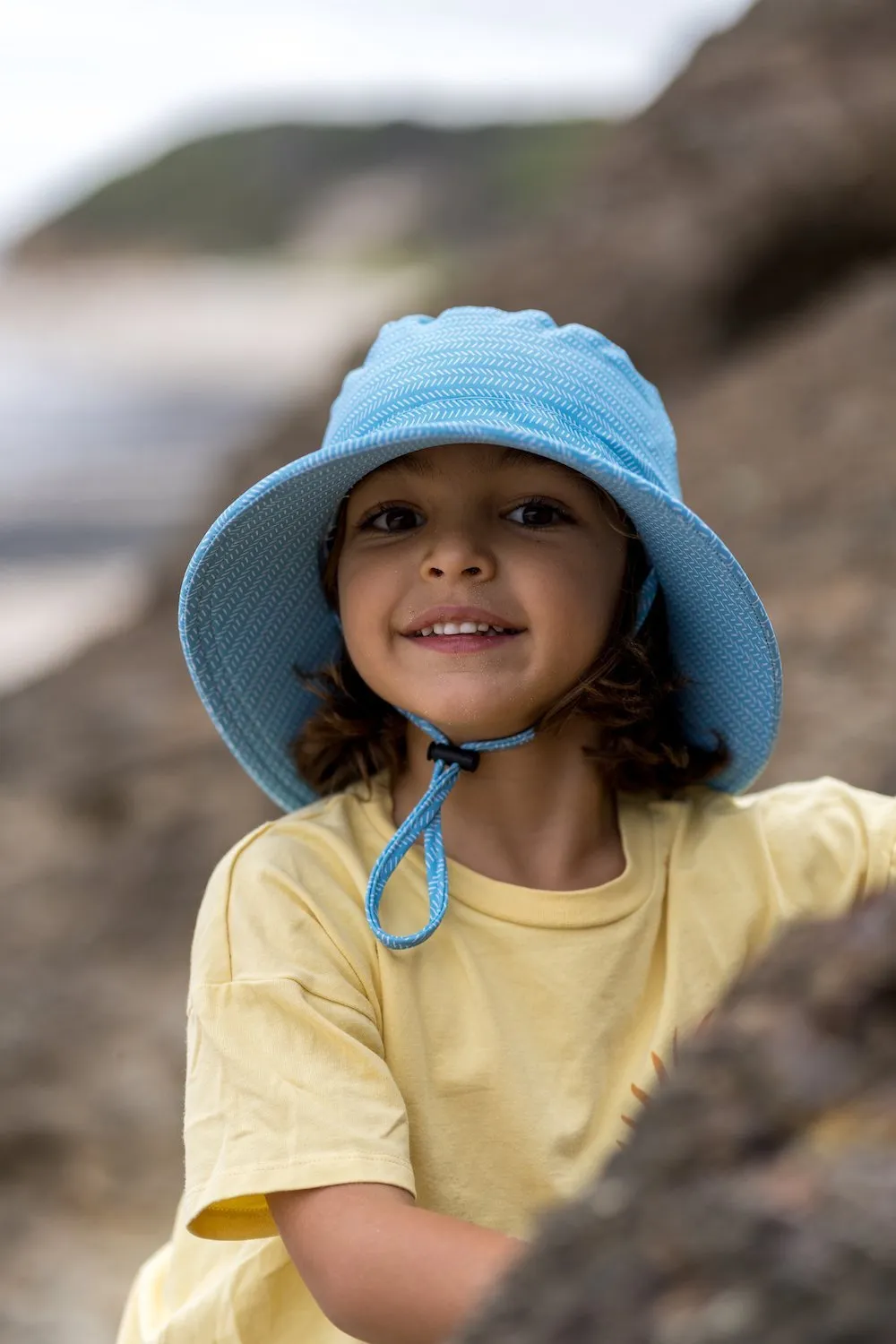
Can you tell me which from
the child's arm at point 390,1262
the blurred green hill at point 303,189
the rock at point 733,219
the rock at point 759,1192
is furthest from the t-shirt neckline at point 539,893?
the blurred green hill at point 303,189

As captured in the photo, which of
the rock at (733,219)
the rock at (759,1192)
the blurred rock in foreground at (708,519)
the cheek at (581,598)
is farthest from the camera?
the rock at (733,219)

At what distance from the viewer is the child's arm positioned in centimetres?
93

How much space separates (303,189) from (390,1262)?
465 inches

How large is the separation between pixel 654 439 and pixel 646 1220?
78 cm

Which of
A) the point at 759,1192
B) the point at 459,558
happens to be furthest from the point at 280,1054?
the point at 759,1192

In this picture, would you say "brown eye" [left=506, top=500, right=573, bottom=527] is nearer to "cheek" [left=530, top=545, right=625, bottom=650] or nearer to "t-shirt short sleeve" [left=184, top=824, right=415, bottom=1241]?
"cheek" [left=530, top=545, right=625, bottom=650]

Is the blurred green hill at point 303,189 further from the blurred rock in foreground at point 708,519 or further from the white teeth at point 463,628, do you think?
the white teeth at point 463,628

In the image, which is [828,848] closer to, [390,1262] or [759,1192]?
[390,1262]

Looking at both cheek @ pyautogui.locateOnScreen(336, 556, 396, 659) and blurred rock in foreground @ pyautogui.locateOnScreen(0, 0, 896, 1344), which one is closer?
cheek @ pyautogui.locateOnScreen(336, 556, 396, 659)

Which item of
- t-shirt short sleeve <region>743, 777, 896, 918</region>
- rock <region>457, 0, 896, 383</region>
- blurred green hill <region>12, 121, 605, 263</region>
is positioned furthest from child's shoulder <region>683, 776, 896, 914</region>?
blurred green hill <region>12, 121, 605, 263</region>

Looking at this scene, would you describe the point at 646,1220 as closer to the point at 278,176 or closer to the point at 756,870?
the point at 756,870

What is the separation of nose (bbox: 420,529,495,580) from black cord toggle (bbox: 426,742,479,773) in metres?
0.13

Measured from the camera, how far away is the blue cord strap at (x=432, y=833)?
1120 millimetres

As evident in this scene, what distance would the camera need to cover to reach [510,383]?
3.72ft
